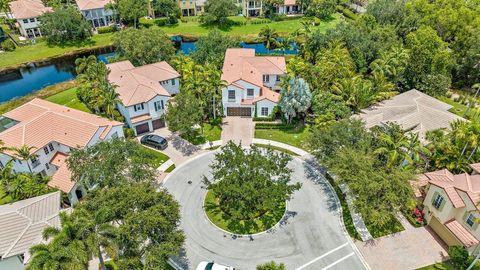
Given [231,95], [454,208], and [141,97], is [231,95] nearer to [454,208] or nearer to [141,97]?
[141,97]

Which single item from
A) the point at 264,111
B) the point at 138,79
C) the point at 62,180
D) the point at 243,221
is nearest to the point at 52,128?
the point at 62,180

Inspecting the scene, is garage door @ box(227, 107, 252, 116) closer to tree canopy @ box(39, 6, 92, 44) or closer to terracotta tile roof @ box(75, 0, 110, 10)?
tree canopy @ box(39, 6, 92, 44)

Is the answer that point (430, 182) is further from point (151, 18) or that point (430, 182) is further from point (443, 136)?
point (151, 18)

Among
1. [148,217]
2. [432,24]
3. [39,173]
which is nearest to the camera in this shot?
[148,217]

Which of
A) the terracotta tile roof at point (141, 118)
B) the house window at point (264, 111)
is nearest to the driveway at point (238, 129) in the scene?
the house window at point (264, 111)

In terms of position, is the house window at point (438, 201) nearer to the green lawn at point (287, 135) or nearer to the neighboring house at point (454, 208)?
the neighboring house at point (454, 208)

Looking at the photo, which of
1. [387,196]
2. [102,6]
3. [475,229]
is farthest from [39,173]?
[102,6]
